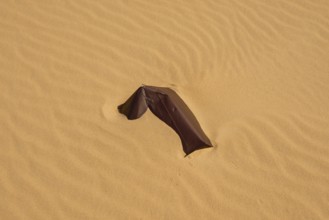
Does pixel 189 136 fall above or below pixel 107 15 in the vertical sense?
below

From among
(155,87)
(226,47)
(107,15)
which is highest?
(107,15)

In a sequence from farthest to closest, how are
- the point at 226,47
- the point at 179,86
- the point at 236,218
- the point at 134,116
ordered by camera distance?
the point at 226,47, the point at 179,86, the point at 134,116, the point at 236,218

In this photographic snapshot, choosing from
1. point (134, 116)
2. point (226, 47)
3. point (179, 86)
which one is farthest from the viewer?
point (226, 47)

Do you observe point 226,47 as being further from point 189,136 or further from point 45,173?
point 45,173

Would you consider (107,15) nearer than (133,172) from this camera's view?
No

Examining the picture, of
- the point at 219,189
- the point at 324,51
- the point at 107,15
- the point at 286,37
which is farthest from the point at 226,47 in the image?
the point at 219,189

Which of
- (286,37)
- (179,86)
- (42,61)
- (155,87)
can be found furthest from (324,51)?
(42,61)
